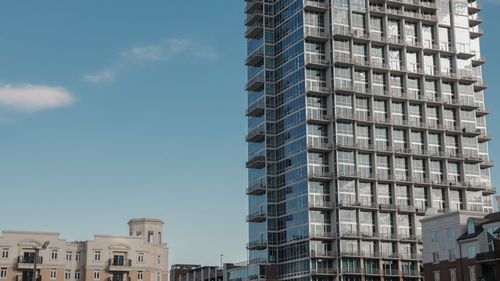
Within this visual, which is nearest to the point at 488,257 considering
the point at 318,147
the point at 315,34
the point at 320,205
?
the point at 320,205

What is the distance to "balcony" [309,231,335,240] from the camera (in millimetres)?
134000

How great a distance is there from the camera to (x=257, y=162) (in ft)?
493

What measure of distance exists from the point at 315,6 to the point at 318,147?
2930 centimetres

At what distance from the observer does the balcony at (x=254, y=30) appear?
6132 inches

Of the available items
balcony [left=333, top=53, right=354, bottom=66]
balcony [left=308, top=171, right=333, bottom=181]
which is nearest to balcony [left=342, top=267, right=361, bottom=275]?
balcony [left=308, top=171, right=333, bottom=181]

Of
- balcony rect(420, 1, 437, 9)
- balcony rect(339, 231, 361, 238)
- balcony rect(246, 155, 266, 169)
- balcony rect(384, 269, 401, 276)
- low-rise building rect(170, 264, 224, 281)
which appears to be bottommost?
balcony rect(384, 269, 401, 276)

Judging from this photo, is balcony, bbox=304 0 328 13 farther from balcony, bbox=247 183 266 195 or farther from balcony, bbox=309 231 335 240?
balcony, bbox=309 231 335 240

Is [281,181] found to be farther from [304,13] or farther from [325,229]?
[304,13]

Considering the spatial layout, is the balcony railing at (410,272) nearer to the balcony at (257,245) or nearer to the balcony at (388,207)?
the balcony at (388,207)

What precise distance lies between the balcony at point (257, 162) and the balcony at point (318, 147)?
1406cm

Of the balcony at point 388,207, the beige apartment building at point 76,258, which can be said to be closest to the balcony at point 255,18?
the balcony at point 388,207

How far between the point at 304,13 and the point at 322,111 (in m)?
20.6

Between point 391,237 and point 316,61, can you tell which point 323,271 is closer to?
point 391,237

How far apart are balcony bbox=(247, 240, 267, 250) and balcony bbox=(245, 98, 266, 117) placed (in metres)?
27.7
